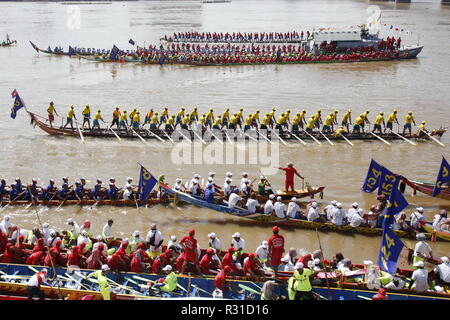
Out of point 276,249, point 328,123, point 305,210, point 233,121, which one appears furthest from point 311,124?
point 276,249

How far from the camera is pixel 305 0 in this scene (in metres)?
132

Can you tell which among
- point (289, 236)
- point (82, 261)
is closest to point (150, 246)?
point (82, 261)

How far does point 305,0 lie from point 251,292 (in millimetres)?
133823

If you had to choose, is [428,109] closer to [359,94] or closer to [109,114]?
[359,94]

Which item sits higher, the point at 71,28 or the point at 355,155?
the point at 71,28

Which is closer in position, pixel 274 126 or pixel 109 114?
pixel 274 126

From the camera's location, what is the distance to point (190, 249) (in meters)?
10.2

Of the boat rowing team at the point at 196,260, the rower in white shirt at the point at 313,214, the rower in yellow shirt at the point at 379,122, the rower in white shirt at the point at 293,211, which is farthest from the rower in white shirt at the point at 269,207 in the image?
the rower in yellow shirt at the point at 379,122

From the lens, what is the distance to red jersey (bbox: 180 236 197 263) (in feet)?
33.5

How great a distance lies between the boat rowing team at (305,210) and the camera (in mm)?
12820

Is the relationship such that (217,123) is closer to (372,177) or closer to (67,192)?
(67,192)

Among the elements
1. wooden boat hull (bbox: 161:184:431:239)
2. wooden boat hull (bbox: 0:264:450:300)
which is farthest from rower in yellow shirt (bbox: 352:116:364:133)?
wooden boat hull (bbox: 0:264:450:300)

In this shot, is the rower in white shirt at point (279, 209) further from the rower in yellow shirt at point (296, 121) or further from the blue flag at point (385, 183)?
the rower in yellow shirt at point (296, 121)

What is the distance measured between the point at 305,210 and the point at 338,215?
1.15 m
